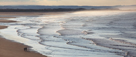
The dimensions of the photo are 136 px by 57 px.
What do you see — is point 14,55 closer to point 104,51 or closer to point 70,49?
point 70,49

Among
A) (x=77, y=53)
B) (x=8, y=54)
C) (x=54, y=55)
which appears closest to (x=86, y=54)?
(x=77, y=53)

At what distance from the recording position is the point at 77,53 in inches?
422

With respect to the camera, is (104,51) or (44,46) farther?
(44,46)

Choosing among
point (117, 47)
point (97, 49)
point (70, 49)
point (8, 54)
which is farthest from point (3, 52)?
point (117, 47)

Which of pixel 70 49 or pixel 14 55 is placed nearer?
pixel 14 55

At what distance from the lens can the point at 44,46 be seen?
12.4 metres

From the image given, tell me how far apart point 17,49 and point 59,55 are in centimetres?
204

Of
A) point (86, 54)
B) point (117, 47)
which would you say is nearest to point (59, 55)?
point (86, 54)

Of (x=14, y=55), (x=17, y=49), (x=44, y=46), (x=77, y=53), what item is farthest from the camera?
(x=44, y=46)

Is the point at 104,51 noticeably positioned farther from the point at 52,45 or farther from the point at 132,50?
the point at 52,45

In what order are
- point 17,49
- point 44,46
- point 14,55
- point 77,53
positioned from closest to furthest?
1. point 14,55
2. point 77,53
3. point 17,49
4. point 44,46

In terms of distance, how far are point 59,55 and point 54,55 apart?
0.18 m

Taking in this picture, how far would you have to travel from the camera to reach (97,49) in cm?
1159

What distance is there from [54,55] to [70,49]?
56.6 inches
